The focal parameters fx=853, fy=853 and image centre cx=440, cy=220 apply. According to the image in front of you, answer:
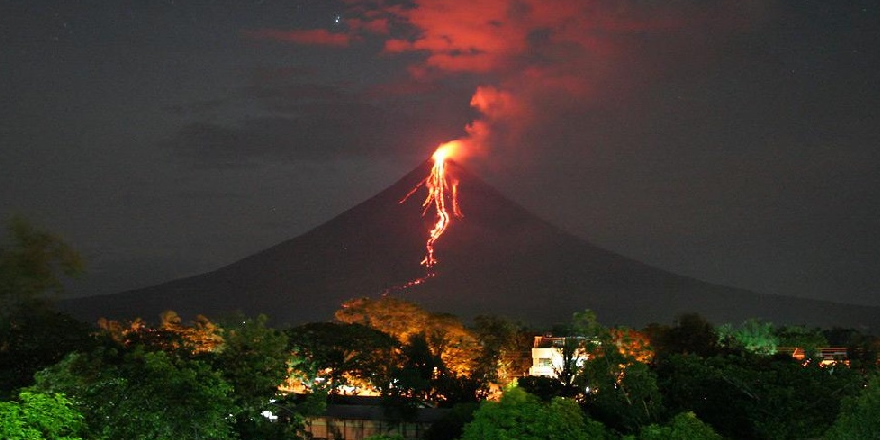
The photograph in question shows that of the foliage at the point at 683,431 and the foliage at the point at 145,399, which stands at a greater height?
the foliage at the point at 145,399

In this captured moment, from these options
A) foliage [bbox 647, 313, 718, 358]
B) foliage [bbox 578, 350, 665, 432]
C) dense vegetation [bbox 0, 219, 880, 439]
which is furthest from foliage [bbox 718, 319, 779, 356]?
foliage [bbox 578, 350, 665, 432]

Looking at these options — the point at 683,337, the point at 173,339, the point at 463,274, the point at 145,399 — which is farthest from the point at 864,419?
the point at 463,274

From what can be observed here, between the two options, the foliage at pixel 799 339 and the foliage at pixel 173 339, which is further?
the foliage at pixel 799 339

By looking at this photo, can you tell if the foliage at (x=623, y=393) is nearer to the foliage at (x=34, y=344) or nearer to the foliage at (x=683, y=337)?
the foliage at (x=34, y=344)

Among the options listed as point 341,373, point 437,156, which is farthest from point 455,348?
point 437,156

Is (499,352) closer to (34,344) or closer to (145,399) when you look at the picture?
(34,344)

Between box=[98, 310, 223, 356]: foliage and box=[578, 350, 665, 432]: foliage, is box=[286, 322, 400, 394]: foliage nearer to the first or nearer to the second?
box=[98, 310, 223, 356]: foliage

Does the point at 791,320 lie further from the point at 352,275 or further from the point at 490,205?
the point at 352,275

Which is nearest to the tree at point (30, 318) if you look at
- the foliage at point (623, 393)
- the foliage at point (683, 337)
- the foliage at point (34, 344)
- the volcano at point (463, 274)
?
the foliage at point (34, 344)
